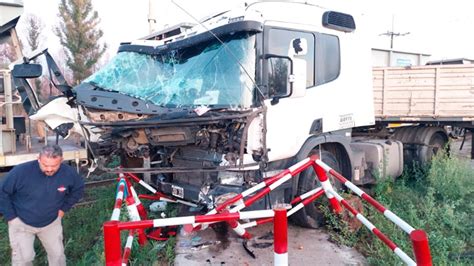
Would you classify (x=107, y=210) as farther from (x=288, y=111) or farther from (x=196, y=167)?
(x=288, y=111)

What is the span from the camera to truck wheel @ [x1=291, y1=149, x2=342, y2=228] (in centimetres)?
489

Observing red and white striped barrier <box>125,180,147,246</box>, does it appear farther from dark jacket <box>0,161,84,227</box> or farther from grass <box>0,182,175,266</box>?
dark jacket <box>0,161,84,227</box>

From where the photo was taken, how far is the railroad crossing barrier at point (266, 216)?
257 centimetres

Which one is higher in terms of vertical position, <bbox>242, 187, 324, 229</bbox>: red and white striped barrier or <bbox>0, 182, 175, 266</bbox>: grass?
<bbox>242, 187, 324, 229</bbox>: red and white striped barrier

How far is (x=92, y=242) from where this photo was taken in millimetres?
5223

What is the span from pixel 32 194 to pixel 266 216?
226cm

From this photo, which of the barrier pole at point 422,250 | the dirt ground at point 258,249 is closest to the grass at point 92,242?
the dirt ground at point 258,249

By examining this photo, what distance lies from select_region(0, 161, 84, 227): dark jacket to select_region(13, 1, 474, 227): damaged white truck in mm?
715

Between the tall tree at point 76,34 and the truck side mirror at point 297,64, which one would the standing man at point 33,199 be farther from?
the tall tree at point 76,34

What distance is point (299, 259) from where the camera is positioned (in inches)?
168

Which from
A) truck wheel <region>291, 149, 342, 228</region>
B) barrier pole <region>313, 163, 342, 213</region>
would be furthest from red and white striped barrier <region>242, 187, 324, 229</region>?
truck wheel <region>291, 149, 342, 228</region>

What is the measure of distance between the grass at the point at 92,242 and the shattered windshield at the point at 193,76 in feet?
5.42

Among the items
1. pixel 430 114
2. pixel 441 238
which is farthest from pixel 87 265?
pixel 430 114

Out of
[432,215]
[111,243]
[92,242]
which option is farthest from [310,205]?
[111,243]
